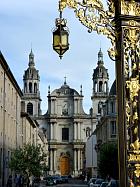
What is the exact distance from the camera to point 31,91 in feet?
330

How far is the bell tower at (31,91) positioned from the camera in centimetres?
9775

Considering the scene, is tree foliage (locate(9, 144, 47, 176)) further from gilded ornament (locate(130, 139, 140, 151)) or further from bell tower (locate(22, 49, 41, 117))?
bell tower (locate(22, 49, 41, 117))

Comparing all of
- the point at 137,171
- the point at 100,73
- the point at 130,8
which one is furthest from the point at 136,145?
the point at 100,73

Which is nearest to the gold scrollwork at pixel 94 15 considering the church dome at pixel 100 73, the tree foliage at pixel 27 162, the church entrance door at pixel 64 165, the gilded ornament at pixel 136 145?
the gilded ornament at pixel 136 145

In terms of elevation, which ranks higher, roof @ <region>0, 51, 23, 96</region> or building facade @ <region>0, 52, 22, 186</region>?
roof @ <region>0, 51, 23, 96</region>

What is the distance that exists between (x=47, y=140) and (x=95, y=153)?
74.9 feet

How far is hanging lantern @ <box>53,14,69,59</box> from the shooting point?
7.59 metres

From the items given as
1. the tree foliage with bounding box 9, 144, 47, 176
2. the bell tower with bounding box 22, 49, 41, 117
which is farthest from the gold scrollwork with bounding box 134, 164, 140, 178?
the bell tower with bounding box 22, 49, 41, 117

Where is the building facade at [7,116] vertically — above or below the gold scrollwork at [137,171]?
above

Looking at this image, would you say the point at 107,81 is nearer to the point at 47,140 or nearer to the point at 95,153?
the point at 47,140

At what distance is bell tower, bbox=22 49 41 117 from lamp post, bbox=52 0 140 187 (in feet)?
292

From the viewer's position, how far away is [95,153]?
254 feet

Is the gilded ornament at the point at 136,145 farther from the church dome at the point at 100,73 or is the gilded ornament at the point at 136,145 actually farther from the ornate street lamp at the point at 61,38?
the church dome at the point at 100,73

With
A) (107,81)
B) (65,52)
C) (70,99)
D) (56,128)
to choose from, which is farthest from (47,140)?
(65,52)
